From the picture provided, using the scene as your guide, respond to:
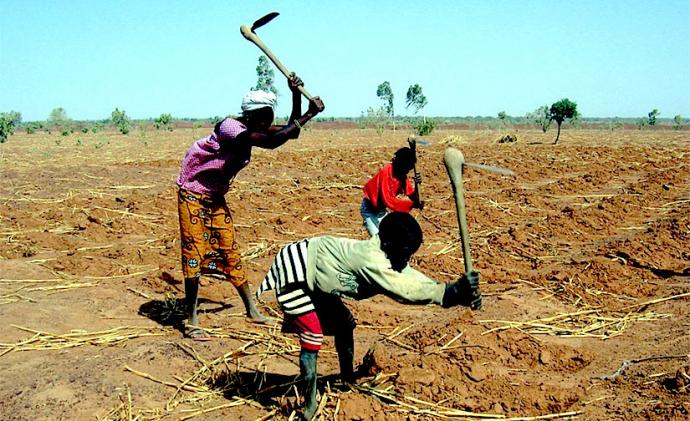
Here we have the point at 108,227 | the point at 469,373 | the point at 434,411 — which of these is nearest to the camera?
the point at 434,411

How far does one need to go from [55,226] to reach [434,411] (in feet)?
24.0

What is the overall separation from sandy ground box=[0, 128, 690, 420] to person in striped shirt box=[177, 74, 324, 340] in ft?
1.70

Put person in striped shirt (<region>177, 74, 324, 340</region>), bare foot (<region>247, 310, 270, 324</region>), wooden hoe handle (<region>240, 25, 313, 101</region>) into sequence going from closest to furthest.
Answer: person in striped shirt (<region>177, 74, 324, 340</region>) → wooden hoe handle (<region>240, 25, 313, 101</region>) → bare foot (<region>247, 310, 270, 324</region>)

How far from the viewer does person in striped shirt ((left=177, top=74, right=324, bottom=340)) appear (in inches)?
174

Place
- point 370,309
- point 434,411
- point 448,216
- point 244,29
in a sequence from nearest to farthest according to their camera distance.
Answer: point 434,411, point 244,29, point 370,309, point 448,216

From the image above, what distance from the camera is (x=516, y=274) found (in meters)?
6.72

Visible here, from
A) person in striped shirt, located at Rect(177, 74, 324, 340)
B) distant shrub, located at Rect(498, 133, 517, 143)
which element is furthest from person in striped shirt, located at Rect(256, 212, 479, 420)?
distant shrub, located at Rect(498, 133, 517, 143)

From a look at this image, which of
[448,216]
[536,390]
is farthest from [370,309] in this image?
[448,216]

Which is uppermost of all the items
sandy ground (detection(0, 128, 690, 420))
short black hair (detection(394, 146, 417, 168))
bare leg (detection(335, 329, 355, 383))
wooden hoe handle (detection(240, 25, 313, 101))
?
wooden hoe handle (detection(240, 25, 313, 101))

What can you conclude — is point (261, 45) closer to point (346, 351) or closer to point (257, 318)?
point (257, 318)

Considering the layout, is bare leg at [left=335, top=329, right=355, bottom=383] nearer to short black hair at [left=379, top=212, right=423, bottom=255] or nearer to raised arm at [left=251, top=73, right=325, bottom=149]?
short black hair at [left=379, top=212, right=423, bottom=255]

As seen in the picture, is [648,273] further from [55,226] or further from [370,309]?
[55,226]

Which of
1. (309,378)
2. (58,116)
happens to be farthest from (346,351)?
(58,116)

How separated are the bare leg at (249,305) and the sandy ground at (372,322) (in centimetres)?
9
